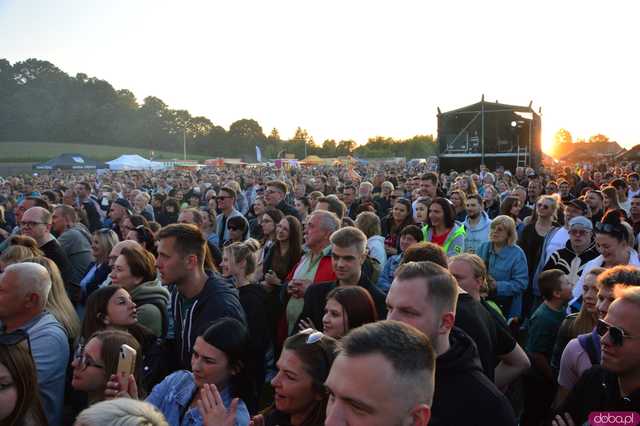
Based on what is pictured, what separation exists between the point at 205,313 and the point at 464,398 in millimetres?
1955

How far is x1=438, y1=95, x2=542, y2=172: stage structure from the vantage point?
1986 centimetres

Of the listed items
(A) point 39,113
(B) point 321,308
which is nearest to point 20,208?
(B) point 321,308

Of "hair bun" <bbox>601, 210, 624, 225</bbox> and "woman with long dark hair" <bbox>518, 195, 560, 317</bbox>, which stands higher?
"hair bun" <bbox>601, 210, 624, 225</bbox>

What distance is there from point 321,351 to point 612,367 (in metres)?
1.31

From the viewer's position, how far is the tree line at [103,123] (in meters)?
93.6

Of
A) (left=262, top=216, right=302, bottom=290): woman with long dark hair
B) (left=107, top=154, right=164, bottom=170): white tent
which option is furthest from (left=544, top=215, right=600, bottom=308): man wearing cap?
(left=107, top=154, right=164, bottom=170): white tent

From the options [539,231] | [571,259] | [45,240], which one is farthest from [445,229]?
[45,240]

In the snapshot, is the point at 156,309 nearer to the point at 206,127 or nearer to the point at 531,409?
the point at 531,409

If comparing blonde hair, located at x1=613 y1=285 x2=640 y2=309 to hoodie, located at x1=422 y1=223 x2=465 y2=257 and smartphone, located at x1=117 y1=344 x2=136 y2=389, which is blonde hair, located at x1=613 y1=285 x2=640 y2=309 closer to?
smartphone, located at x1=117 y1=344 x2=136 y2=389

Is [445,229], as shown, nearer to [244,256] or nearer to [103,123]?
[244,256]

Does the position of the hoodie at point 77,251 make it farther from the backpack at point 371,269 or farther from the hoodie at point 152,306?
the backpack at point 371,269

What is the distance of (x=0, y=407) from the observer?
250cm

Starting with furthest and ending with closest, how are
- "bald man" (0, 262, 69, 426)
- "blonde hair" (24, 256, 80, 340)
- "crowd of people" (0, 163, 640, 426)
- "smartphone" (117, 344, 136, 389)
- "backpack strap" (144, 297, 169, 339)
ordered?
"backpack strap" (144, 297, 169, 339) → "blonde hair" (24, 256, 80, 340) → "bald man" (0, 262, 69, 426) → "smartphone" (117, 344, 136, 389) → "crowd of people" (0, 163, 640, 426)

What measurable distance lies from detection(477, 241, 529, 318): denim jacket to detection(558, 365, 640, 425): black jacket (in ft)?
10.9
